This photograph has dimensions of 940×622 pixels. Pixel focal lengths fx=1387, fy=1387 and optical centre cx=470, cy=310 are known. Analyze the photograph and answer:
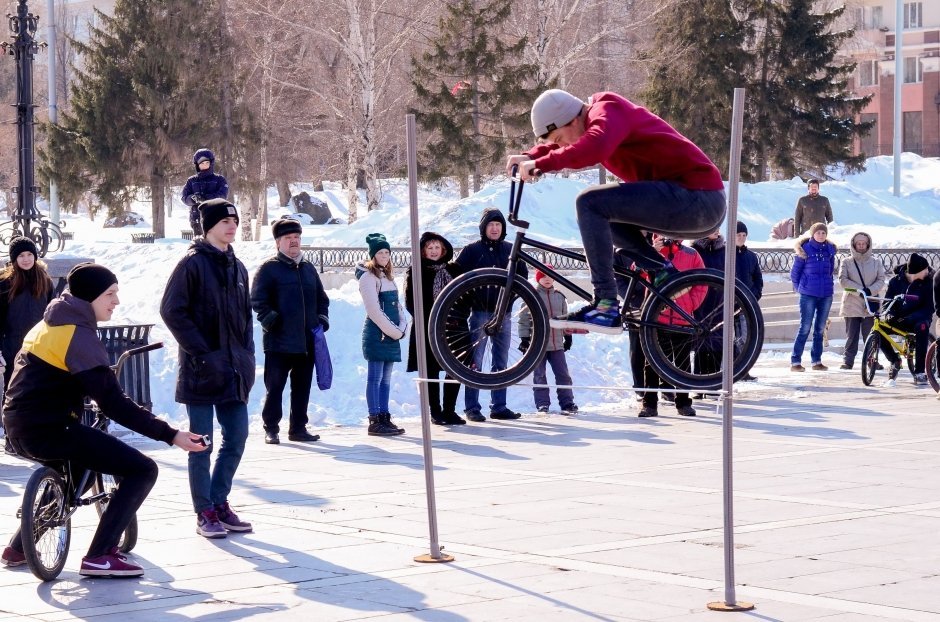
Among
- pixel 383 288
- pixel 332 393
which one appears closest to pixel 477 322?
pixel 383 288

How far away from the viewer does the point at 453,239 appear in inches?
1302

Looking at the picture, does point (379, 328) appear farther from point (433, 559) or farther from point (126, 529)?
point (433, 559)

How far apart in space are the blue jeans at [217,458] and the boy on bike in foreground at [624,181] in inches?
129

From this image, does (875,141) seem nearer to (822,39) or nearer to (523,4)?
(822,39)

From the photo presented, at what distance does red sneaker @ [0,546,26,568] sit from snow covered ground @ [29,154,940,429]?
148 inches

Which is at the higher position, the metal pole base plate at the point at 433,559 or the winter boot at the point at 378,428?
the winter boot at the point at 378,428

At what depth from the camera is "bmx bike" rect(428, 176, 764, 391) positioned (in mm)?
7289

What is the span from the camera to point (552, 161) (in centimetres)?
670

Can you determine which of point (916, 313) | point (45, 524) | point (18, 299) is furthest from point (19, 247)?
point (916, 313)

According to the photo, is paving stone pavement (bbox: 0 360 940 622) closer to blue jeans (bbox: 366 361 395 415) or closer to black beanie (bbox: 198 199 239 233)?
blue jeans (bbox: 366 361 395 415)

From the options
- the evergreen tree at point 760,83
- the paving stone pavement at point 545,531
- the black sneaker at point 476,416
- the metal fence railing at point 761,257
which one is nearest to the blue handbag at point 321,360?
the paving stone pavement at point 545,531

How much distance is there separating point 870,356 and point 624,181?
12.4 metres

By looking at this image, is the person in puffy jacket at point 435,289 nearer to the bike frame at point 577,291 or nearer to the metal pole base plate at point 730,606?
the bike frame at point 577,291

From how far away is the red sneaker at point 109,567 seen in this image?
8.07 metres
